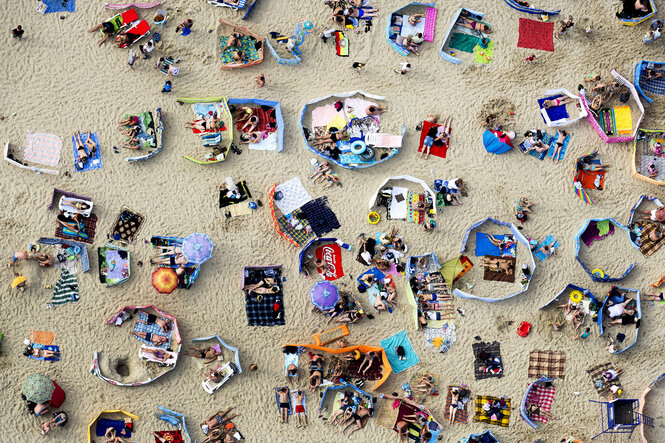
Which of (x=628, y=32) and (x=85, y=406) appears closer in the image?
(x=85, y=406)

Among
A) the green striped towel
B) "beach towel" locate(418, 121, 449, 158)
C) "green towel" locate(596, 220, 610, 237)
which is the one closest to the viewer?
the green striped towel

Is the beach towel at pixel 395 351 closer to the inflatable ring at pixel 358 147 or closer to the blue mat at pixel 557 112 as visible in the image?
the inflatable ring at pixel 358 147

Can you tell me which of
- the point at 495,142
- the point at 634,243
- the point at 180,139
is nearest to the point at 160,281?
the point at 180,139

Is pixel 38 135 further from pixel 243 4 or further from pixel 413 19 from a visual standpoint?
pixel 413 19

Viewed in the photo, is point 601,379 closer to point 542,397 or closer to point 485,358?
point 542,397

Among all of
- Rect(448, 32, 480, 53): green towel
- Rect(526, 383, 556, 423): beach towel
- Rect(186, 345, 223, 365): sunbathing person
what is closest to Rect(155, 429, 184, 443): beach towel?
Rect(186, 345, 223, 365): sunbathing person

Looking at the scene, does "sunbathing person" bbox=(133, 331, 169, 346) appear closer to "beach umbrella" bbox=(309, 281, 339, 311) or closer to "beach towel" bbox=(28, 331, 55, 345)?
"beach towel" bbox=(28, 331, 55, 345)
